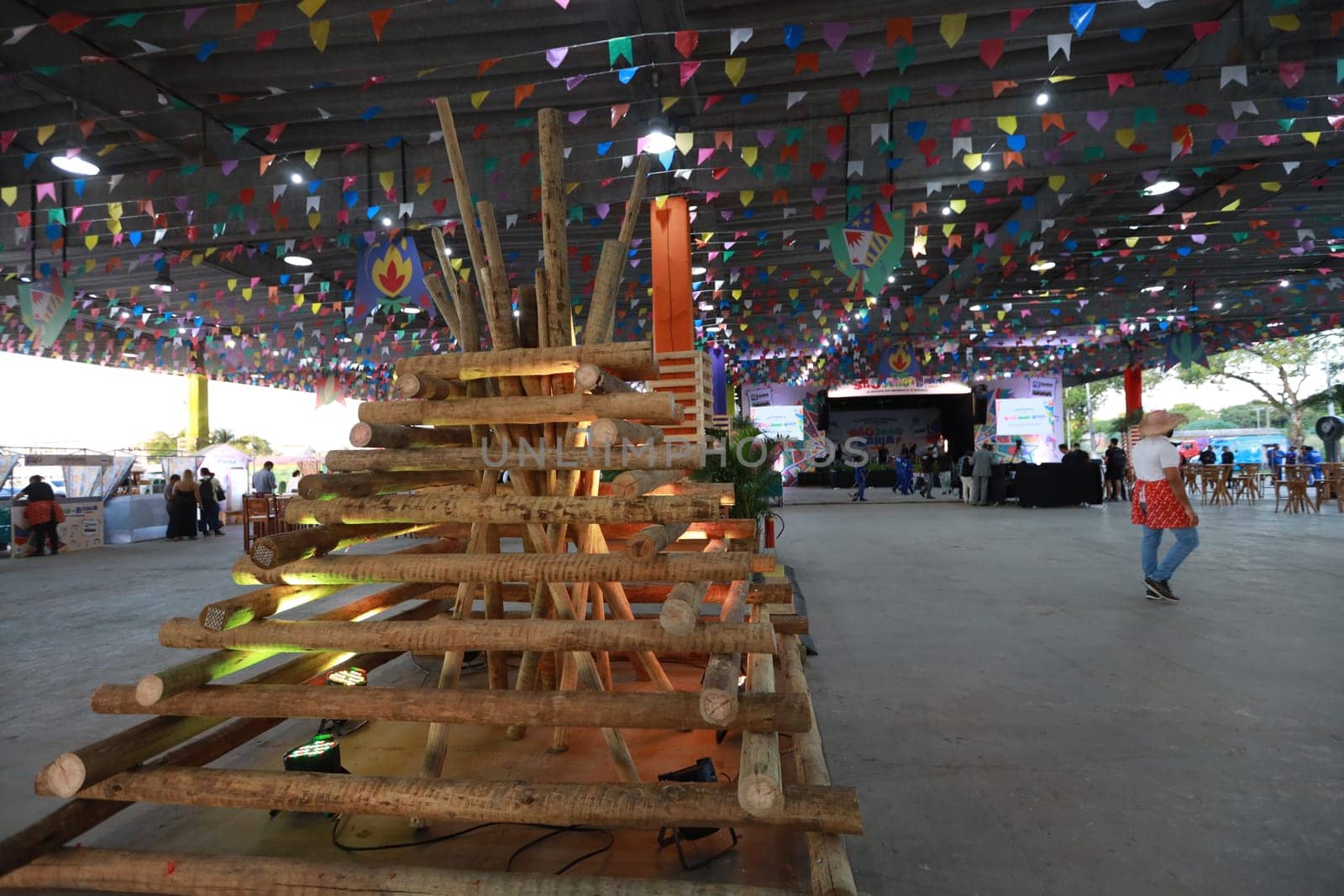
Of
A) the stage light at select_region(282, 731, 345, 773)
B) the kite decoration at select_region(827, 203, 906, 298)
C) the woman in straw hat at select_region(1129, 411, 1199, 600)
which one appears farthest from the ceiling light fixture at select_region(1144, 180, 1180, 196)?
the stage light at select_region(282, 731, 345, 773)

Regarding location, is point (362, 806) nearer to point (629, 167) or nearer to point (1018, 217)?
point (629, 167)

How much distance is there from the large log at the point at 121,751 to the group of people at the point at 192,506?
42.0 ft

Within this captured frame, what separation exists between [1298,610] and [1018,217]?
612 centimetres

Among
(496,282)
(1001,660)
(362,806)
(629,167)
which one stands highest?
(629,167)

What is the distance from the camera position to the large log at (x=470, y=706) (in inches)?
78.4

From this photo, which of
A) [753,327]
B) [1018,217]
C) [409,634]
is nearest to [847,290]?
[753,327]

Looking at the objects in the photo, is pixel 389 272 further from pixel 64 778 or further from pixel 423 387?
pixel 64 778

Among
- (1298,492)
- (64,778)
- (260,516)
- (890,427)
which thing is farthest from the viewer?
(890,427)

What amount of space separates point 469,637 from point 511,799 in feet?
1.64

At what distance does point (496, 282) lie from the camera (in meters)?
2.94

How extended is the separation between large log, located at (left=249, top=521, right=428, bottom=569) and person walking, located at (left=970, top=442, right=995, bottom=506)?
14.5m

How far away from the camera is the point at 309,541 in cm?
252

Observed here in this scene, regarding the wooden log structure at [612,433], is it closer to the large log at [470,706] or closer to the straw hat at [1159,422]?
the large log at [470,706]

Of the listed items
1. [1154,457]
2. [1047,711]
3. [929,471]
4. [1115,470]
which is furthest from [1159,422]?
[929,471]
